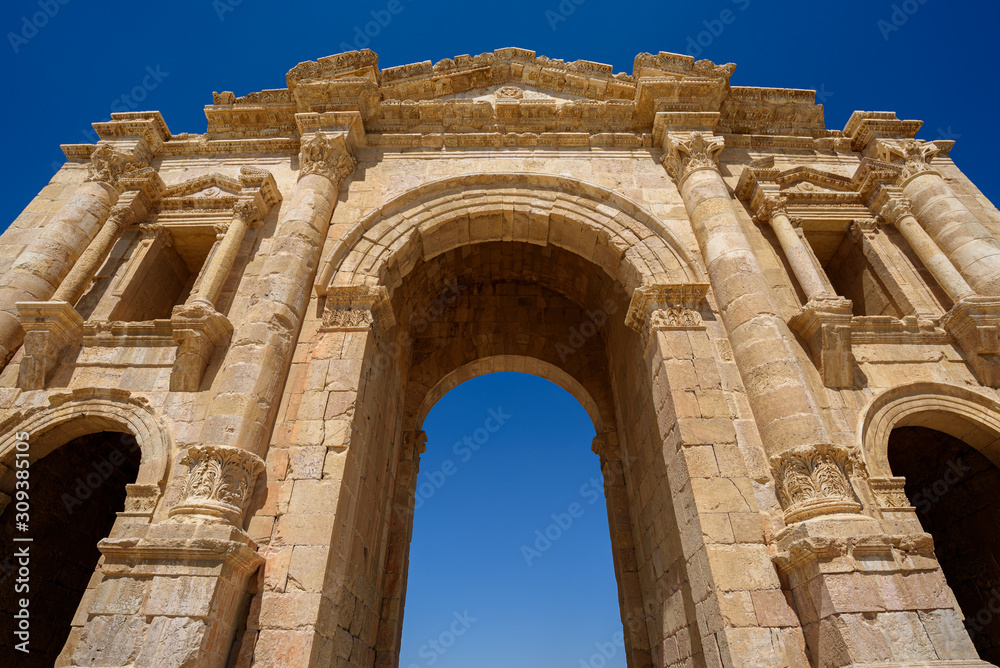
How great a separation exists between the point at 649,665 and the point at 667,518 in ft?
10.2

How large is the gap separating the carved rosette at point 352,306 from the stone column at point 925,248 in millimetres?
8521

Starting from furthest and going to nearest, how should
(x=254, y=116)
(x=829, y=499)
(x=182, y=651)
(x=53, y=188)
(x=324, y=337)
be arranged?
1. (x=254, y=116)
2. (x=53, y=188)
3. (x=324, y=337)
4. (x=829, y=499)
5. (x=182, y=651)

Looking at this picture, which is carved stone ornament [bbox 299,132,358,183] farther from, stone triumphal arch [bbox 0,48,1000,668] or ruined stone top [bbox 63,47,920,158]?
ruined stone top [bbox 63,47,920,158]

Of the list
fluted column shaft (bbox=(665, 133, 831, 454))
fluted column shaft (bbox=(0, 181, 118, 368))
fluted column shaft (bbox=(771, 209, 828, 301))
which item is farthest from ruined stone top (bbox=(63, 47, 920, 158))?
fluted column shaft (bbox=(771, 209, 828, 301))

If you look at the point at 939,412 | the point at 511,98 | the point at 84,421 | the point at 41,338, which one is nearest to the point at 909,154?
the point at 939,412

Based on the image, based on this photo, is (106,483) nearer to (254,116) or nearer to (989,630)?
(254,116)

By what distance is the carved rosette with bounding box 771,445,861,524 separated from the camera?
5605 mm

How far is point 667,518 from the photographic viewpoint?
7.39 metres

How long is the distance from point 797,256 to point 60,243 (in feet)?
38.3

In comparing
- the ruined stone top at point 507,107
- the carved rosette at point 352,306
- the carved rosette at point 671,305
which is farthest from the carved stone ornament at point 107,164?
the carved rosette at point 671,305

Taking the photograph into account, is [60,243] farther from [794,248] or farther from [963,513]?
[963,513]

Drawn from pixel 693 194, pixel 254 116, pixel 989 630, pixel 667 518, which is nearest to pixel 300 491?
pixel 667 518

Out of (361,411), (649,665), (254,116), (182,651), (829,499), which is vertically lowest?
(182,651)

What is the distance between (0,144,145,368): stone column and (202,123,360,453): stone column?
10.1ft
